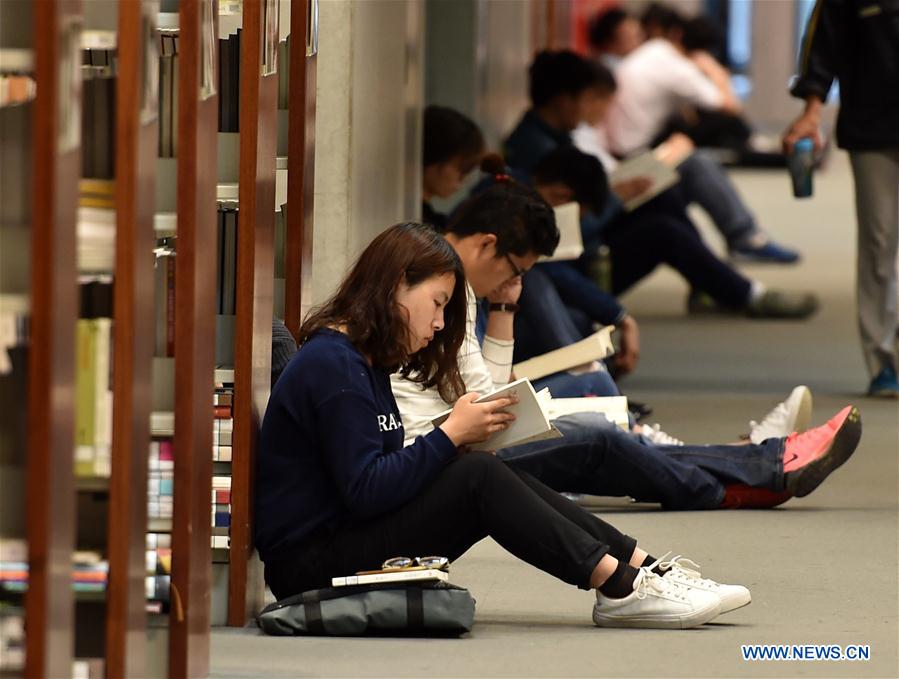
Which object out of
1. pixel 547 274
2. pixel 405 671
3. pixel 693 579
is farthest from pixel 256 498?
pixel 547 274

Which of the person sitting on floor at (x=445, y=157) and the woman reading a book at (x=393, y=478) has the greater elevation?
the person sitting on floor at (x=445, y=157)

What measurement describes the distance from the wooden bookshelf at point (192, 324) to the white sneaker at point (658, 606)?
88 centimetres

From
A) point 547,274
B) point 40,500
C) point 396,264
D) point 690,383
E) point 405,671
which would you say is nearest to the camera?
point 40,500

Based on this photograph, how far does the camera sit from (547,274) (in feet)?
21.6

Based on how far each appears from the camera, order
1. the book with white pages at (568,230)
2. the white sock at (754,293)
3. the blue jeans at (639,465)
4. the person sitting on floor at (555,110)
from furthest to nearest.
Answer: the white sock at (754,293), the person sitting on floor at (555,110), the book with white pages at (568,230), the blue jeans at (639,465)

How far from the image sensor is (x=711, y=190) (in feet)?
33.9

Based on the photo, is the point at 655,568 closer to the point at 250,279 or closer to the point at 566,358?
the point at 250,279

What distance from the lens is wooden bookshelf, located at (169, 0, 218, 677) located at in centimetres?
317

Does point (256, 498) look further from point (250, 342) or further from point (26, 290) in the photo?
point (26, 290)

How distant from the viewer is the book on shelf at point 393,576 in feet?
11.9

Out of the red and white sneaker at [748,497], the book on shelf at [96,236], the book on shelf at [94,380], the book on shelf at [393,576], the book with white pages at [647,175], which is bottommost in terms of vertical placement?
the red and white sneaker at [748,497]

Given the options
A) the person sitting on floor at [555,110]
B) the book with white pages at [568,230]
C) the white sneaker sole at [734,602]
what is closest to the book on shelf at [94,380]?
the white sneaker sole at [734,602]

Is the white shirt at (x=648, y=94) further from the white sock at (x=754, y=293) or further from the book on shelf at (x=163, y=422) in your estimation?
the book on shelf at (x=163, y=422)

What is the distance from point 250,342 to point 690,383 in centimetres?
401
